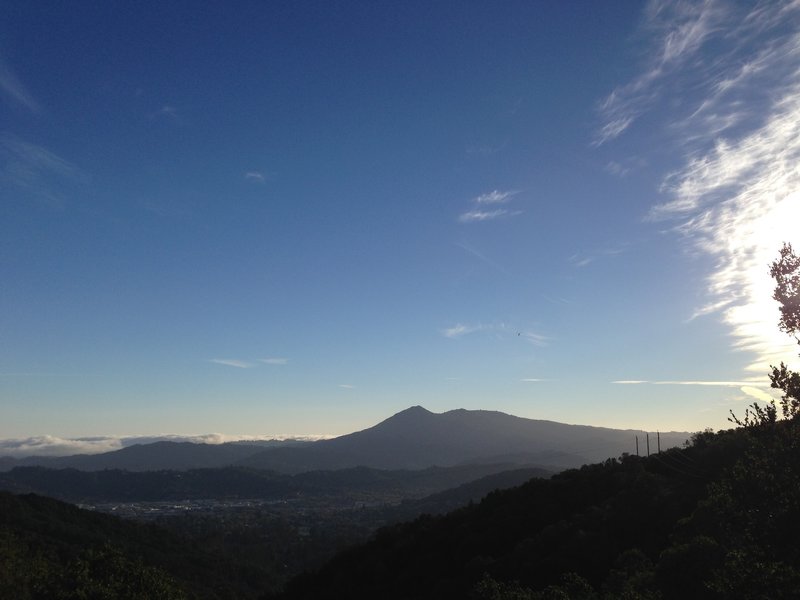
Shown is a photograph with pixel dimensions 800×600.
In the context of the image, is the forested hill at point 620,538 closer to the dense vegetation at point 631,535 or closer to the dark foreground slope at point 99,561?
the dense vegetation at point 631,535

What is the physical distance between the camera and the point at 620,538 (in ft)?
143

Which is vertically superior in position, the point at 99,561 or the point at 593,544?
the point at 99,561

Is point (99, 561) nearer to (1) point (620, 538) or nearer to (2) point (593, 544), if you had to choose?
(2) point (593, 544)

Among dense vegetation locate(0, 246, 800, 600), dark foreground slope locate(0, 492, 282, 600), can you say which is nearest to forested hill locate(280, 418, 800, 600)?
dense vegetation locate(0, 246, 800, 600)

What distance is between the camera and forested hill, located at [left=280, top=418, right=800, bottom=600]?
13.4 metres

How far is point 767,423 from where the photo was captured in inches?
585

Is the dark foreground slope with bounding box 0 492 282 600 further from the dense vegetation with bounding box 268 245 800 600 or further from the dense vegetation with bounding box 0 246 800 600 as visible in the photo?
the dense vegetation with bounding box 268 245 800 600

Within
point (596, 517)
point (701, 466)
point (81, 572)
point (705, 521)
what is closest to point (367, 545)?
point (596, 517)

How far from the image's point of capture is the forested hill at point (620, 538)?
43.8 ft

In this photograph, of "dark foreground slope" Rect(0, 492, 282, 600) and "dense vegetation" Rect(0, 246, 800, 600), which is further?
"dark foreground slope" Rect(0, 492, 282, 600)

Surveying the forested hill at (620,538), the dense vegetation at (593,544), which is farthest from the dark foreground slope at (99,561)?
the forested hill at (620,538)

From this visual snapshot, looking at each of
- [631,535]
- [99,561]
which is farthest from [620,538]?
[99,561]

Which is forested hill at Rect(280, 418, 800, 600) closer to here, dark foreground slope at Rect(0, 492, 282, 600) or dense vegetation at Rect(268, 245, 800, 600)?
dense vegetation at Rect(268, 245, 800, 600)

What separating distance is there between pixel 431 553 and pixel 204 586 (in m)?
64.2
